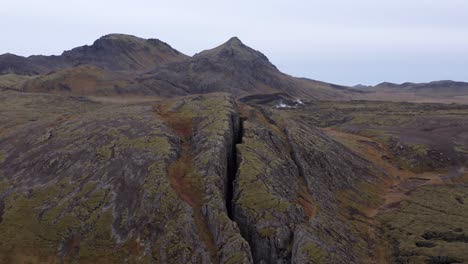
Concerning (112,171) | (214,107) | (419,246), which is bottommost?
(419,246)

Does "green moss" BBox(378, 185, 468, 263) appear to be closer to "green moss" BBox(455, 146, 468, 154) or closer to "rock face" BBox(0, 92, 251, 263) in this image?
"green moss" BBox(455, 146, 468, 154)

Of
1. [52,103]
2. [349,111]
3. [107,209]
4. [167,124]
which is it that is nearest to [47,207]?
[107,209]

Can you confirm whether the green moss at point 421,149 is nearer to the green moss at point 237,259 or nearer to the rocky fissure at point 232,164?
the rocky fissure at point 232,164

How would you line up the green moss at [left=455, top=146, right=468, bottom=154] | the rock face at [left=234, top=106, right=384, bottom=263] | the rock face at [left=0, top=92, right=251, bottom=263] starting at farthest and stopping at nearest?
the green moss at [left=455, top=146, right=468, bottom=154] → the rock face at [left=234, top=106, right=384, bottom=263] → the rock face at [left=0, top=92, right=251, bottom=263]

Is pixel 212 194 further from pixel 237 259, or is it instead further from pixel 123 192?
pixel 123 192

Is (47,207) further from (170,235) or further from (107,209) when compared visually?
(170,235)

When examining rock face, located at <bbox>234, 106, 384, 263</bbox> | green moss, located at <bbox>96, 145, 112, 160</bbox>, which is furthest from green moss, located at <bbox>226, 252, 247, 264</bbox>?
green moss, located at <bbox>96, 145, 112, 160</bbox>

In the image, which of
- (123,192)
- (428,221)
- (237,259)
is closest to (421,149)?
(428,221)

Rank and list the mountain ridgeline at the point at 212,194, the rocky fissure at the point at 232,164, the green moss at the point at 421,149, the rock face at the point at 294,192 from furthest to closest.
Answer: the green moss at the point at 421,149
the rocky fissure at the point at 232,164
the rock face at the point at 294,192
the mountain ridgeline at the point at 212,194

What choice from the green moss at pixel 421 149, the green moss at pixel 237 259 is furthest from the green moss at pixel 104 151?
the green moss at pixel 421 149

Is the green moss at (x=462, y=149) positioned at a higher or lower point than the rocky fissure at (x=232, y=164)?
lower

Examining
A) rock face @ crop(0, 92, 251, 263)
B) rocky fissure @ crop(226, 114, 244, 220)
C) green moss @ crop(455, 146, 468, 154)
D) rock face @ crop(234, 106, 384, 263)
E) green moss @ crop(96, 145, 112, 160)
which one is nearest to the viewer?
rock face @ crop(0, 92, 251, 263)
